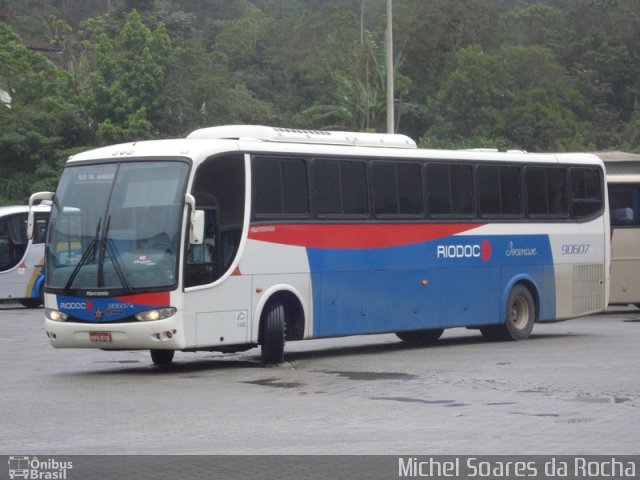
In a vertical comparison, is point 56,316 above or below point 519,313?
A: above

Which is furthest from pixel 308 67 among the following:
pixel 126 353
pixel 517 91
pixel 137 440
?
pixel 137 440

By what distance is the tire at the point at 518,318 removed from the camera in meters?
22.2

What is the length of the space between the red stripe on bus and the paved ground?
1725 millimetres

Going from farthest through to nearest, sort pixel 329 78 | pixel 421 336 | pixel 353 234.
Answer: pixel 329 78 → pixel 421 336 → pixel 353 234

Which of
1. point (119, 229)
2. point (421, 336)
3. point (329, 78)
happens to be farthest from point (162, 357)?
point (329, 78)

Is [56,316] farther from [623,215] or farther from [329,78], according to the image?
[329,78]

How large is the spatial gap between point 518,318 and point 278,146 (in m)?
6.36

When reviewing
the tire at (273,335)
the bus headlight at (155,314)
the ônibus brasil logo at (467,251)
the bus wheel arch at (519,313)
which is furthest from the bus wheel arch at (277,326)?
the bus wheel arch at (519,313)

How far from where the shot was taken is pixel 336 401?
45.5 feet

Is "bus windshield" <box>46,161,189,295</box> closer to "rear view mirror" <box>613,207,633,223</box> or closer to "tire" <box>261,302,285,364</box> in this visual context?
"tire" <box>261,302,285,364</box>

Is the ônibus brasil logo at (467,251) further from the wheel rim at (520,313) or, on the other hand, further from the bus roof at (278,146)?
the bus roof at (278,146)
